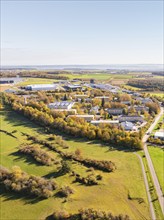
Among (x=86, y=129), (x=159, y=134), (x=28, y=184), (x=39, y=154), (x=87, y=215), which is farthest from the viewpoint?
(x=86, y=129)

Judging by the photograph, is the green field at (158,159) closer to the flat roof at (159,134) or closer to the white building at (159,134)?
the white building at (159,134)

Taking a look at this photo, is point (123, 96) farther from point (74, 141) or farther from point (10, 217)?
point (10, 217)

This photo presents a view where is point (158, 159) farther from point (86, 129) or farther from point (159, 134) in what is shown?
point (86, 129)

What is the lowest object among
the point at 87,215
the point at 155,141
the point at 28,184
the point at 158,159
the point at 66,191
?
the point at 87,215

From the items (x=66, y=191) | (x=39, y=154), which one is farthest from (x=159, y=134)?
(x=66, y=191)

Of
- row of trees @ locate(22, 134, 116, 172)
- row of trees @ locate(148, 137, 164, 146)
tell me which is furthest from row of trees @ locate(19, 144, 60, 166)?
row of trees @ locate(148, 137, 164, 146)

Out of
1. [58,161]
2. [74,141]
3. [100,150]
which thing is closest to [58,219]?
[58,161]

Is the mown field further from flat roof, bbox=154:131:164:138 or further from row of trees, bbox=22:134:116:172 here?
flat roof, bbox=154:131:164:138
